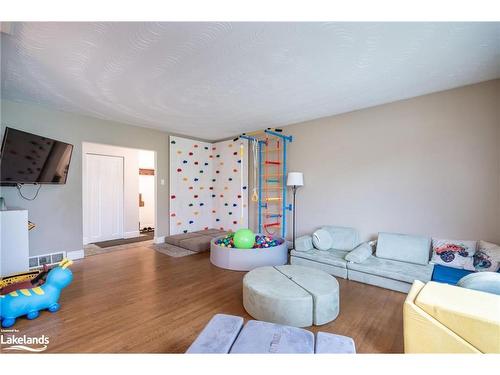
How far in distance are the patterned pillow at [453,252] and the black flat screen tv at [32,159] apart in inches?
219

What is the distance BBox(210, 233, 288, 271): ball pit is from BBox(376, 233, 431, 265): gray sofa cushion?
145cm

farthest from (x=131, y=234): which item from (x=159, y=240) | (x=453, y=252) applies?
(x=453, y=252)

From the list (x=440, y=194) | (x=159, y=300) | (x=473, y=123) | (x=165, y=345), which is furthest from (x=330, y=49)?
(x=159, y=300)

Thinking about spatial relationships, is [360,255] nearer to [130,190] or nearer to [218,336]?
[218,336]

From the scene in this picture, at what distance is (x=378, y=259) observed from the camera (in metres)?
3.14

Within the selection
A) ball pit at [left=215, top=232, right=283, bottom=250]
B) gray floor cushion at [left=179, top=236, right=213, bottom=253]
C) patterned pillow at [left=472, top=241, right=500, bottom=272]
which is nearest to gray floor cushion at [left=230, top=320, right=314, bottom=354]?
ball pit at [left=215, top=232, right=283, bottom=250]

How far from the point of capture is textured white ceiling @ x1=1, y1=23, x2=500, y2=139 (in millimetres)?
1851

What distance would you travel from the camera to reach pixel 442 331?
127cm

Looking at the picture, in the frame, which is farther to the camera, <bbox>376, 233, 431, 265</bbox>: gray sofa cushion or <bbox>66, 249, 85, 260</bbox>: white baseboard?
<bbox>66, 249, 85, 260</bbox>: white baseboard

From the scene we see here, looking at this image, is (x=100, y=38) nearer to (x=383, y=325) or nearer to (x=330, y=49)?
(x=330, y=49)

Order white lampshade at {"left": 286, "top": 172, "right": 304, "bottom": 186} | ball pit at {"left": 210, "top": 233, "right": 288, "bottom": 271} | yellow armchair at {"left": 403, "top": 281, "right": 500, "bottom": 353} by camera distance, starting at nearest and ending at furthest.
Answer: yellow armchair at {"left": 403, "top": 281, "right": 500, "bottom": 353}
ball pit at {"left": 210, "top": 233, "right": 288, "bottom": 271}
white lampshade at {"left": 286, "top": 172, "right": 304, "bottom": 186}

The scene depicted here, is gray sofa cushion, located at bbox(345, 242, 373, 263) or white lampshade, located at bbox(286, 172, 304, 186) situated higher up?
white lampshade, located at bbox(286, 172, 304, 186)

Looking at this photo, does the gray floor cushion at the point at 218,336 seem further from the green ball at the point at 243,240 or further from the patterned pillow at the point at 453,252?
the patterned pillow at the point at 453,252

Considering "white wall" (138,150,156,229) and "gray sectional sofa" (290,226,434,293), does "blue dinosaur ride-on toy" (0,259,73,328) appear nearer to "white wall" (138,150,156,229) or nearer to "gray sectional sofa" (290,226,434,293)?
"gray sectional sofa" (290,226,434,293)
